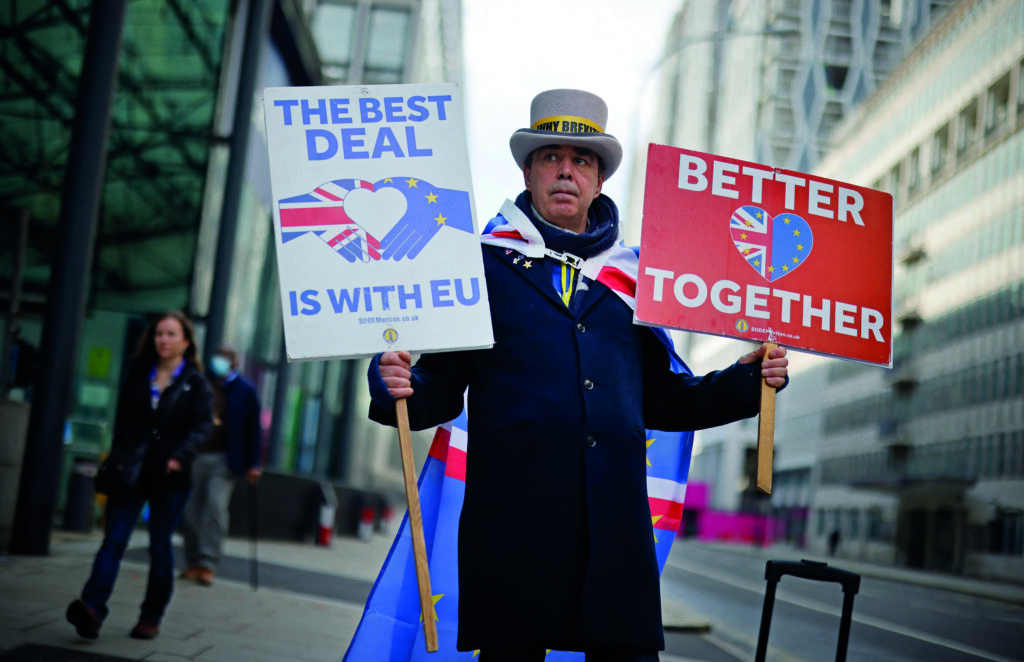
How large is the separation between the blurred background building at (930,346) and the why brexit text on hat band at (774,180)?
63.9 ft

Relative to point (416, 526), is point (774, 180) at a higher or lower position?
higher

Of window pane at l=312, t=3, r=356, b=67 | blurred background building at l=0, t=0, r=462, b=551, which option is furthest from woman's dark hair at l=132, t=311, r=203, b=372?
window pane at l=312, t=3, r=356, b=67

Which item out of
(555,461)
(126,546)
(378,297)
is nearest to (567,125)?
(378,297)

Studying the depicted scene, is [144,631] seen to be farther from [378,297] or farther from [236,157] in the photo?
[236,157]

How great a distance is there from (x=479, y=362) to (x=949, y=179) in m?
52.1

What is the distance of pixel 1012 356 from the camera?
142 feet

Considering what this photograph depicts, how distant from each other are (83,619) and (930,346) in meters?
52.0

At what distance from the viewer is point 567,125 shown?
12.5 ft

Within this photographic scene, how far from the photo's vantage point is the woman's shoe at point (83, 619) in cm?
588

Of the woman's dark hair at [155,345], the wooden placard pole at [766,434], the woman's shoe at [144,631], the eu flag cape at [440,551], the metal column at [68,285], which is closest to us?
the wooden placard pole at [766,434]

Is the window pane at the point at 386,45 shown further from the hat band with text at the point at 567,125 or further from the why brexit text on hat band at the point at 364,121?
the hat band with text at the point at 567,125

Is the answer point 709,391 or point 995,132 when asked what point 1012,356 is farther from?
point 709,391

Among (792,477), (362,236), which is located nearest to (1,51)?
(362,236)

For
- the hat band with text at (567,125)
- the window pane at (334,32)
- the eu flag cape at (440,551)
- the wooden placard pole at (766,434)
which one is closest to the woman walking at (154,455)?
the eu flag cape at (440,551)
